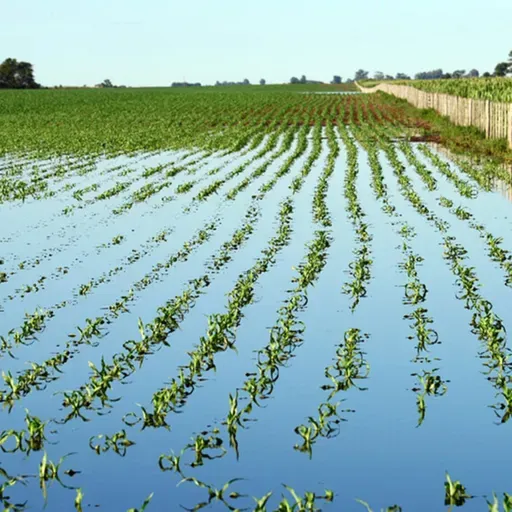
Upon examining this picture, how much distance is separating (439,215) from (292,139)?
20661mm

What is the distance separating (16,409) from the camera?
813 centimetres

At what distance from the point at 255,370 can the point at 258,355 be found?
427 mm

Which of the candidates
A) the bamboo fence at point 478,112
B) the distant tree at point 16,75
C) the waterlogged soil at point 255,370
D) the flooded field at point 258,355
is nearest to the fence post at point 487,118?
the bamboo fence at point 478,112

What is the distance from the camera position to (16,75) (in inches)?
6348

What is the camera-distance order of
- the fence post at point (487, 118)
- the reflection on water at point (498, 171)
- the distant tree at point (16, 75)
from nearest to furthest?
the reflection on water at point (498, 171) → the fence post at point (487, 118) → the distant tree at point (16, 75)

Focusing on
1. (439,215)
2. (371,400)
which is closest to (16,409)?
(371,400)

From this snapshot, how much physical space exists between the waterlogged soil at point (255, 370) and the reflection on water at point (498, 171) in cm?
312

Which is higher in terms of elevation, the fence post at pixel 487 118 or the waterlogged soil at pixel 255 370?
the fence post at pixel 487 118

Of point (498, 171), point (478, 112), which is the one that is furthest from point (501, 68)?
point (498, 171)

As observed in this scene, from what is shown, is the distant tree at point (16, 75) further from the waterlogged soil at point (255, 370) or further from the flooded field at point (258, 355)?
the waterlogged soil at point (255, 370)

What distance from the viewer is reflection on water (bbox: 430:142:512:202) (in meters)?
20.9

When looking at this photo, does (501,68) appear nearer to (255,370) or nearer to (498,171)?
(498,171)

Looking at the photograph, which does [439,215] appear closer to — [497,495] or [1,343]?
[1,343]

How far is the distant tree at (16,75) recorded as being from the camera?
525 ft
